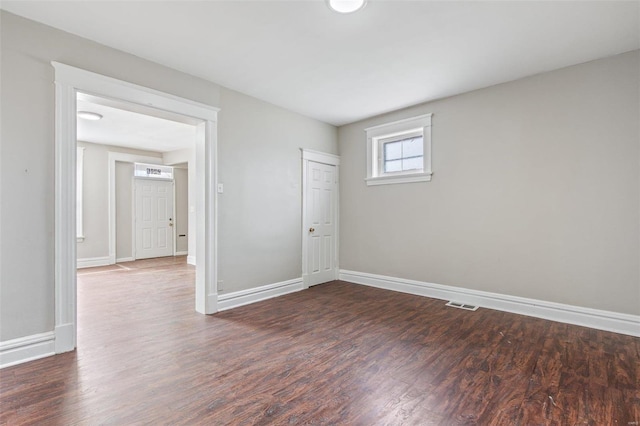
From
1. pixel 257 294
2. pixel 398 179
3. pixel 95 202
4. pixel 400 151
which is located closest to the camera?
pixel 257 294

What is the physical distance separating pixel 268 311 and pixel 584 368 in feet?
9.97

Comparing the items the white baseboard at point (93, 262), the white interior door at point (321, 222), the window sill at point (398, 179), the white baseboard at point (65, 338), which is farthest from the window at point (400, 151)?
the white baseboard at point (93, 262)

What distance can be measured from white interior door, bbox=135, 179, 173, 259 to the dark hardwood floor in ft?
14.8

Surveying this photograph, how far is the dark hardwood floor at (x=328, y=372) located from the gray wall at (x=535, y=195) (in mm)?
564

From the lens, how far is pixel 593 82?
3148mm

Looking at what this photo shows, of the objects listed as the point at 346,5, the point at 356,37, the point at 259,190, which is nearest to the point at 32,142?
the point at 259,190

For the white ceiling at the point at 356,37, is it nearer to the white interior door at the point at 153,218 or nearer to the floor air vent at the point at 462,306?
the floor air vent at the point at 462,306

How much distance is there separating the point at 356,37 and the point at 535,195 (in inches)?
107

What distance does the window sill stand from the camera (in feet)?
14.5

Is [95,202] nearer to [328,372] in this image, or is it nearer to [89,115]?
[89,115]

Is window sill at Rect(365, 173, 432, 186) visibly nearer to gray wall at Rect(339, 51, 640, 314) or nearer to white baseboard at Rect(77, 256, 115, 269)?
gray wall at Rect(339, 51, 640, 314)

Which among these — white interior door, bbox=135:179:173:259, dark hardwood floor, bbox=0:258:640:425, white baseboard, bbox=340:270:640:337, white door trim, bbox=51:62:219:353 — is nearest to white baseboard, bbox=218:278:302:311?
dark hardwood floor, bbox=0:258:640:425

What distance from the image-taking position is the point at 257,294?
4.12 m

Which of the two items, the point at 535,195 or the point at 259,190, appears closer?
the point at 535,195
